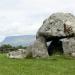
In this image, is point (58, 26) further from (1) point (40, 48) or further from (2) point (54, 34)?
(1) point (40, 48)

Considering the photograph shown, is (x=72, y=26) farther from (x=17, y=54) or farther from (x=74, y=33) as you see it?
(x=17, y=54)

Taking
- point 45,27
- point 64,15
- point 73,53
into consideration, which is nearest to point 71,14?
point 64,15

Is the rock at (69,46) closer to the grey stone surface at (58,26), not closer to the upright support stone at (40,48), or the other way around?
the grey stone surface at (58,26)

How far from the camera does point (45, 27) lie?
31.5 metres

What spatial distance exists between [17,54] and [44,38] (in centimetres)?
327

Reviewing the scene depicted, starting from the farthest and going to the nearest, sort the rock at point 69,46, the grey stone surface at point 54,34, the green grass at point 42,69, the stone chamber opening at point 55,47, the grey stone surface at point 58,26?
the stone chamber opening at point 55,47
the grey stone surface at point 58,26
the grey stone surface at point 54,34
the rock at point 69,46
the green grass at point 42,69

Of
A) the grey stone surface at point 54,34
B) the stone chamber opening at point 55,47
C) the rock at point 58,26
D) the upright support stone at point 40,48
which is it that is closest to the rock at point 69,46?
the grey stone surface at point 54,34

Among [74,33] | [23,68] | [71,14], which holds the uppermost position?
[71,14]

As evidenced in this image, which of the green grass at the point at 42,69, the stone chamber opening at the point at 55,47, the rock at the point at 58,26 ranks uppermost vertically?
the rock at the point at 58,26

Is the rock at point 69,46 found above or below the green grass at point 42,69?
above

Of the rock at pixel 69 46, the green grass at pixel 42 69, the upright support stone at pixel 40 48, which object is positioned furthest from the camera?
the upright support stone at pixel 40 48

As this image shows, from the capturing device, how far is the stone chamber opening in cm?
3238

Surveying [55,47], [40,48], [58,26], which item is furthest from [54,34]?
[55,47]

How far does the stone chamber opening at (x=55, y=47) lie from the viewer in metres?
32.4
